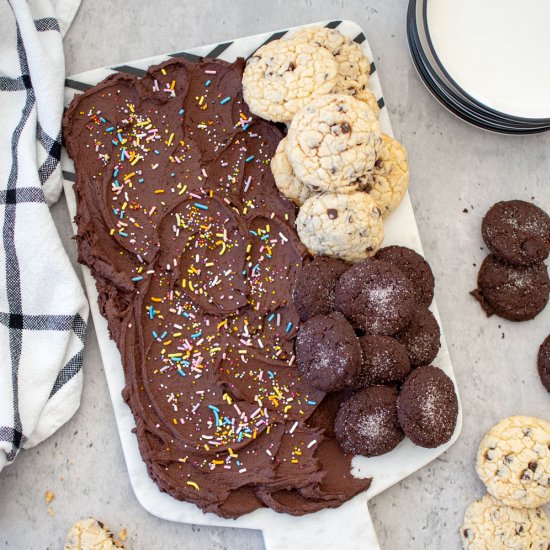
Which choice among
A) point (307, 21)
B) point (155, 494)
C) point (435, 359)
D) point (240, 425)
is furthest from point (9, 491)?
point (307, 21)

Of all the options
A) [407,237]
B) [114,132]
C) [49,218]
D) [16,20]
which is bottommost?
[407,237]

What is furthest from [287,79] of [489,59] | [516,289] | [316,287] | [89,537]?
[89,537]

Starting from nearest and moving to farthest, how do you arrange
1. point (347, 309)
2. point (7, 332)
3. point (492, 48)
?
1. point (347, 309)
2. point (7, 332)
3. point (492, 48)

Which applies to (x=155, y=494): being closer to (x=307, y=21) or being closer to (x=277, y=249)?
(x=277, y=249)

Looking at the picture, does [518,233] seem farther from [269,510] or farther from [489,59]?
[269,510]

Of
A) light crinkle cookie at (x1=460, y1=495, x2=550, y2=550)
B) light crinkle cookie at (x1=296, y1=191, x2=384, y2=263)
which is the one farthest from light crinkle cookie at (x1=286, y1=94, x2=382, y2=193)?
light crinkle cookie at (x1=460, y1=495, x2=550, y2=550)
